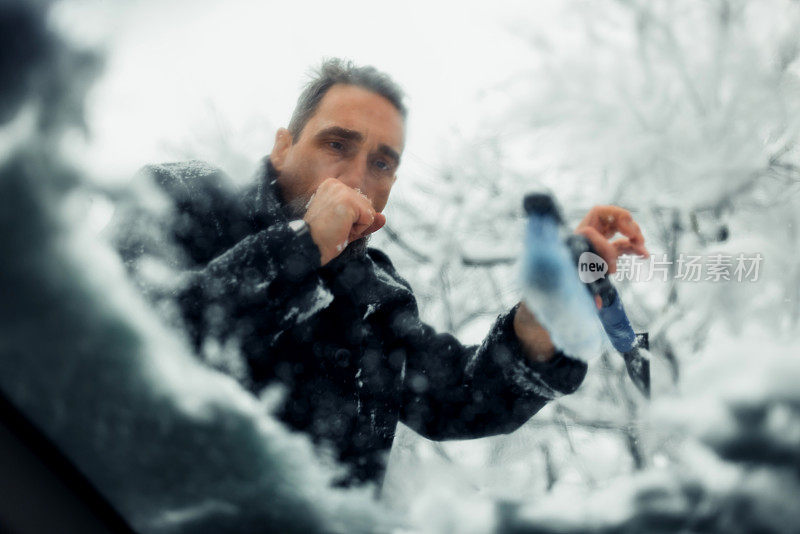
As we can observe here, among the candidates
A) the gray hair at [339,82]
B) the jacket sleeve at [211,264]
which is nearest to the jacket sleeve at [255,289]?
the jacket sleeve at [211,264]

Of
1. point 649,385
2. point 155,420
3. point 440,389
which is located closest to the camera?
point 155,420

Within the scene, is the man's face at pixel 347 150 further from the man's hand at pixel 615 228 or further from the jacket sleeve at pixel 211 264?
the man's hand at pixel 615 228

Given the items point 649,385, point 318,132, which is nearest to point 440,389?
point 649,385

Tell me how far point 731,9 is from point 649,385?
1.42 feet

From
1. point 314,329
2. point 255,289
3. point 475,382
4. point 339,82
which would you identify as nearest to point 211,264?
point 255,289

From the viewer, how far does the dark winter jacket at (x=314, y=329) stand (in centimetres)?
43

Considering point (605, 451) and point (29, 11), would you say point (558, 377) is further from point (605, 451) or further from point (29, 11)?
point (29, 11)

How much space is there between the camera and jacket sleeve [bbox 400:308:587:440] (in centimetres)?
60

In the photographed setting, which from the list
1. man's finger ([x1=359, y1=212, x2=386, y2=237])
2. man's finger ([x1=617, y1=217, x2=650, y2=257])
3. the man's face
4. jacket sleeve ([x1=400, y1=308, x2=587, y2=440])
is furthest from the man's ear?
man's finger ([x1=617, y1=217, x2=650, y2=257])

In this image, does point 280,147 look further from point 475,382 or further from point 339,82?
point 475,382

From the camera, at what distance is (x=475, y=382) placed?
65 centimetres

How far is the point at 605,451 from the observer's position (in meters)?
0.53

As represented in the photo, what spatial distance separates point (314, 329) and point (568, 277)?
277 millimetres

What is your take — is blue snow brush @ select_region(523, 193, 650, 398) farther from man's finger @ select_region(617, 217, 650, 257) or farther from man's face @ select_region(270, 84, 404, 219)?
man's face @ select_region(270, 84, 404, 219)
